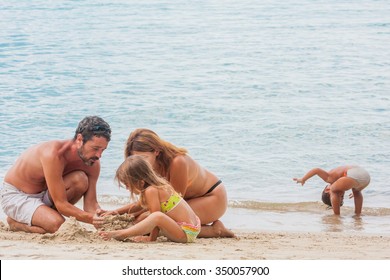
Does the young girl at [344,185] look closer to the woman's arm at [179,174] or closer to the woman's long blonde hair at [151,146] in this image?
the woman's arm at [179,174]

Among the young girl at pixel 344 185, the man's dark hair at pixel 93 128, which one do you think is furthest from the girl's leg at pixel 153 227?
the young girl at pixel 344 185

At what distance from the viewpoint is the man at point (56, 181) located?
6137mm

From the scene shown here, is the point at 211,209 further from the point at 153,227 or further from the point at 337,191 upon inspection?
the point at 337,191

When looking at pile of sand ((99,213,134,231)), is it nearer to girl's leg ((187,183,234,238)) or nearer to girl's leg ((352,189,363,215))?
girl's leg ((187,183,234,238))

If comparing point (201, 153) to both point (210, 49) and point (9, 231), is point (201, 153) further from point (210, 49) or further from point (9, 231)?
point (210, 49)

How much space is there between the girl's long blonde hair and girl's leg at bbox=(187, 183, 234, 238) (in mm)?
741

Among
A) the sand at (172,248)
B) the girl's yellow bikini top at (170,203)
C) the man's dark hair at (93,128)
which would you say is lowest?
the sand at (172,248)

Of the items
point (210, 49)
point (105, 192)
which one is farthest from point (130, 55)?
point (105, 192)

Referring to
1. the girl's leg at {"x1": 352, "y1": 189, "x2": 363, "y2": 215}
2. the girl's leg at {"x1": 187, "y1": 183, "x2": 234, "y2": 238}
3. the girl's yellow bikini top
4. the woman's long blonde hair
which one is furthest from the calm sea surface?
the girl's yellow bikini top

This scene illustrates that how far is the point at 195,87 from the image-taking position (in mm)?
17125

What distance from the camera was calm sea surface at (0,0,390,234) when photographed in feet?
34.3

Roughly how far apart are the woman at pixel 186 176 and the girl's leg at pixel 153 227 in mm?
420
